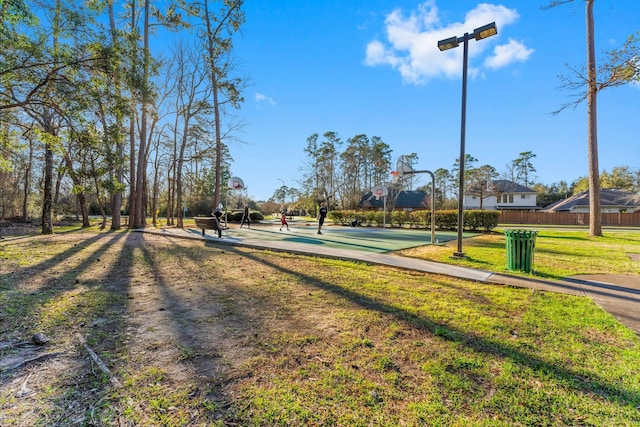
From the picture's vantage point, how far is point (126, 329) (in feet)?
10.5

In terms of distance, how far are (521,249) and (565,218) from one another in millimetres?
33720

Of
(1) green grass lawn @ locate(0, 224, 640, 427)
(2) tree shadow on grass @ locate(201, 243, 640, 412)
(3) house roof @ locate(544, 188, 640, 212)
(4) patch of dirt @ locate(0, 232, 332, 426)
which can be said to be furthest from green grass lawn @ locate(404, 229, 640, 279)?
(3) house roof @ locate(544, 188, 640, 212)

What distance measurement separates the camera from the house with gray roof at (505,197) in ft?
144

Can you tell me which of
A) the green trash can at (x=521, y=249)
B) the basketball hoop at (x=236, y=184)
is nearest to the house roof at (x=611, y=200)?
the green trash can at (x=521, y=249)

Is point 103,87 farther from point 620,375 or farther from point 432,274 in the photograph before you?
point 620,375

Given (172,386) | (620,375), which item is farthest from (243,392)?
(620,375)

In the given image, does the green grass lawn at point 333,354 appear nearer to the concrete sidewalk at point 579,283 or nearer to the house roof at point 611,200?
the concrete sidewalk at point 579,283

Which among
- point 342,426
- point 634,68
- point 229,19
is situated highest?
point 229,19

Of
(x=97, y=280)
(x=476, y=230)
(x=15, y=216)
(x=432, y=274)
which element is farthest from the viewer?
(x=15, y=216)

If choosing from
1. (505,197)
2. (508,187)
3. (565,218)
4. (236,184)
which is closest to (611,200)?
(565,218)

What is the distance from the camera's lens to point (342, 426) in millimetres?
1810

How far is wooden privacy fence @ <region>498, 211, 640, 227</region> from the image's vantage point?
28594 millimetres

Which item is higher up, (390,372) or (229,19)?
(229,19)

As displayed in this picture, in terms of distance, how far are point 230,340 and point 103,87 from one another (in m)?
8.83
